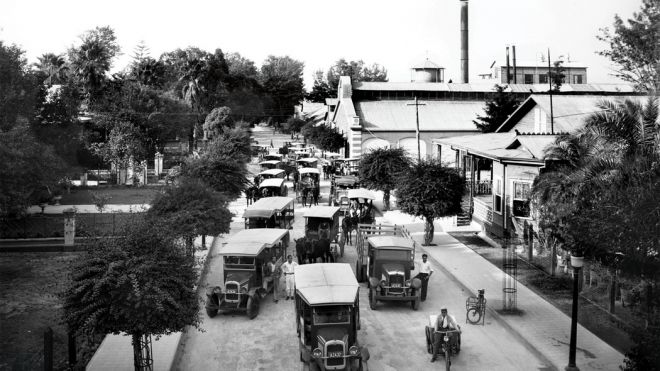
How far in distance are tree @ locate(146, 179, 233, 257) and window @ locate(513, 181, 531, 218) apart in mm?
12113

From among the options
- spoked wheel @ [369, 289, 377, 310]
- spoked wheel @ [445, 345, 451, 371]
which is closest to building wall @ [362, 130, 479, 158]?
spoked wheel @ [369, 289, 377, 310]

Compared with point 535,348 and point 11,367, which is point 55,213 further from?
point 535,348

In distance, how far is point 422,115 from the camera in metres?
63.4

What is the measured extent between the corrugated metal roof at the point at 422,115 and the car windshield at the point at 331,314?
151 feet

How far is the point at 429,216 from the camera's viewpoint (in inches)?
1104

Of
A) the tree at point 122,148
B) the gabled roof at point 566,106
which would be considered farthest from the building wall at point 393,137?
the gabled roof at point 566,106

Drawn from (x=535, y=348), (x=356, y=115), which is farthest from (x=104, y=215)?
(x=356, y=115)

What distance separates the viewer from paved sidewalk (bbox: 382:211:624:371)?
48.7ft

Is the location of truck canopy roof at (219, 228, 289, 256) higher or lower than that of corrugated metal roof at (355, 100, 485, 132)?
lower

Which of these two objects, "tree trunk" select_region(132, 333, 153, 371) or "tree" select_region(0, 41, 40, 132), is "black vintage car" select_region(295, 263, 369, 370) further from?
"tree" select_region(0, 41, 40, 132)

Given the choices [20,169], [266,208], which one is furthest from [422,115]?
[20,169]

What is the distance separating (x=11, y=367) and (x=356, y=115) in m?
49.4

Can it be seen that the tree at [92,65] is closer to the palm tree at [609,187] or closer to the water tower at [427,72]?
the water tower at [427,72]

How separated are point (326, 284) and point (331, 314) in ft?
2.93
